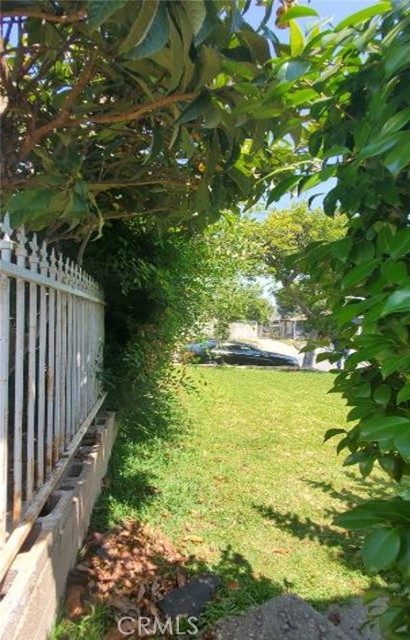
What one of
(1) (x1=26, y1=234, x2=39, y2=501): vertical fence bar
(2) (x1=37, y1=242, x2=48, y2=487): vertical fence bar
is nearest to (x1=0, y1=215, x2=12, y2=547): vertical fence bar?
(1) (x1=26, y1=234, x2=39, y2=501): vertical fence bar

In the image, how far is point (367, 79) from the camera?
50.5 inches

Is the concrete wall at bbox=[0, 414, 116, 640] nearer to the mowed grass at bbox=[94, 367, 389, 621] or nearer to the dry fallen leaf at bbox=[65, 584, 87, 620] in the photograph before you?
the dry fallen leaf at bbox=[65, 584, 87, 620]

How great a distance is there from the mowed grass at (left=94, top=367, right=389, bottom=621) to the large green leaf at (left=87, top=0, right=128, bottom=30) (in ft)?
8.99

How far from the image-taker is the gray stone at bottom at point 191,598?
2600mm

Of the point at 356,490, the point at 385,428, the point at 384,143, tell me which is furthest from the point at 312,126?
the point at 356,490

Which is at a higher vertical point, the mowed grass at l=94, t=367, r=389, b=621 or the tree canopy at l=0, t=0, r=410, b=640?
the tree canopy at l=0, t=0, r=410, b=640

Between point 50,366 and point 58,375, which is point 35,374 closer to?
point 50,366

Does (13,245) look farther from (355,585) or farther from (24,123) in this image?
(355,585)

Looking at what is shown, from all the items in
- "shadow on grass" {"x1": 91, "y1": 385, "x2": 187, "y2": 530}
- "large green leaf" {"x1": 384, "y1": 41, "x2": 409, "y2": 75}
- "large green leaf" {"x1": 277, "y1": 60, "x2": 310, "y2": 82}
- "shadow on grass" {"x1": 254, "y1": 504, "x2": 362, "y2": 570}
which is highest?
"large green leaf" {"x1": 277, "y1": 60, "x2": 310, "y2": 82}

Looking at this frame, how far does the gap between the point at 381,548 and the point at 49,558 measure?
5.40 feet

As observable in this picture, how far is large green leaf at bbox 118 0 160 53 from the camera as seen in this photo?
3.54 feet

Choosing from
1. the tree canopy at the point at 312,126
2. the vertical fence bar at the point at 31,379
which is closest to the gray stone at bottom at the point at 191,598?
the vertical fence bar at the point at 31,379

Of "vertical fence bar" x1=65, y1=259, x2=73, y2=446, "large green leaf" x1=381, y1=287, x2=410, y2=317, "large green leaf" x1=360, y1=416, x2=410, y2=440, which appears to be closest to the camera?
"large green leaf" x1=381, y1=287, x2=410, y2=317

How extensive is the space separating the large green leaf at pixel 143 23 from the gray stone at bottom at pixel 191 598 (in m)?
2.66
